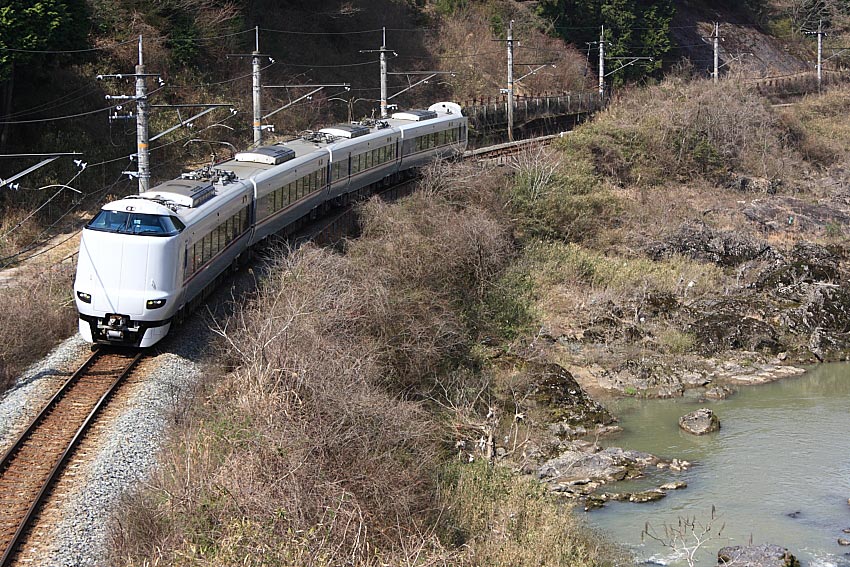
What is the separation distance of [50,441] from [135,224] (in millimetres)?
5717

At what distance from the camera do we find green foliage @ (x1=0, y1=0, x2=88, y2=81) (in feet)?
119

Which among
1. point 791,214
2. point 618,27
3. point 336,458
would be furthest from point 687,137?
point 336,458

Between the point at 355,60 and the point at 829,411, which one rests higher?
the point at 355,60

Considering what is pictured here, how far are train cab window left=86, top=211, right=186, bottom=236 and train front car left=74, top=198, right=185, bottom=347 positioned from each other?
21mm

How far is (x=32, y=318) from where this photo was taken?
23.2m

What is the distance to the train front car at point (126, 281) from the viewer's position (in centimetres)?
2108

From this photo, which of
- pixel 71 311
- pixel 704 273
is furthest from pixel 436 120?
pixel 71 311

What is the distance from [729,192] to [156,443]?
43330mm

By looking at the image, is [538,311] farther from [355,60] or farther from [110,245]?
[355,60]

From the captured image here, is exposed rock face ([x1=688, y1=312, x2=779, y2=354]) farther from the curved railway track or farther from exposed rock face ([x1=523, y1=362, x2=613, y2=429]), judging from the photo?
the curved railway track

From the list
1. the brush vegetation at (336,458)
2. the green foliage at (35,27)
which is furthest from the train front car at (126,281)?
the green foliage at (35,27)

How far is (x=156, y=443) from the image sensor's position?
17672 millimetres

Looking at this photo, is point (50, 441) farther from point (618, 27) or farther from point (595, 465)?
point (618, 27)

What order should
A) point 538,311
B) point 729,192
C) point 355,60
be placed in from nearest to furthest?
point 538,311, point 729,192, point 355,60
